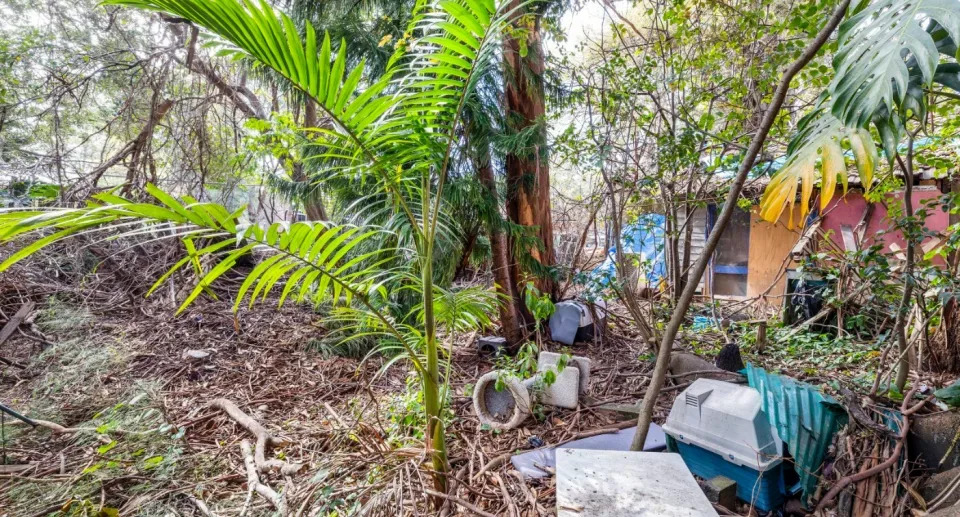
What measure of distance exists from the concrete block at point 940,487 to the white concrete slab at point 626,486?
0.89 m

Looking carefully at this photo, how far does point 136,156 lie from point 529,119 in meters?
3.69

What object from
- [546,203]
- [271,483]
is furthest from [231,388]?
[546,203]

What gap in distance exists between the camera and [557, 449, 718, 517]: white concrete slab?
3.56 ft

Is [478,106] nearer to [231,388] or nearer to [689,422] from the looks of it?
[689,422]

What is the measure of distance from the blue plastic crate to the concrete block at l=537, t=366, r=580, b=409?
0.86 m

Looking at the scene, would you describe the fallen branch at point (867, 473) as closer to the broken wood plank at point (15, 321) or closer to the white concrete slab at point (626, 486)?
the white concrete slab at point (626, 486)

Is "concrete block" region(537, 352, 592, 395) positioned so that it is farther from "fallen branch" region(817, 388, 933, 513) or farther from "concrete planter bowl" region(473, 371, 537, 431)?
"fallen branch" region(817, 388, 933, 513)

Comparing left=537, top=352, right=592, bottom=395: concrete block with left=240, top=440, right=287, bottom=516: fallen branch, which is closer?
left=240, top=440, right=287, bottom=516: fallen branch

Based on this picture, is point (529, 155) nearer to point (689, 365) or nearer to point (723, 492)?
point (689, 365)

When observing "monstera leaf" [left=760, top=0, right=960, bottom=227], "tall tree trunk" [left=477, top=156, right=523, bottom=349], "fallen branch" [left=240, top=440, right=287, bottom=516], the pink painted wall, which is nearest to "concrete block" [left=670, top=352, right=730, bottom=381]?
"tall tree trunk" [left=477, top=156, right=523, bottom=349]

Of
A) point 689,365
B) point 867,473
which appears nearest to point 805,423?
point 867,473

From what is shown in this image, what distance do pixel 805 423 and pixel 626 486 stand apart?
36.7 inches

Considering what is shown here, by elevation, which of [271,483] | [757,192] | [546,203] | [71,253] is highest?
[757,192]

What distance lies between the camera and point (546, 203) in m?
3.76
